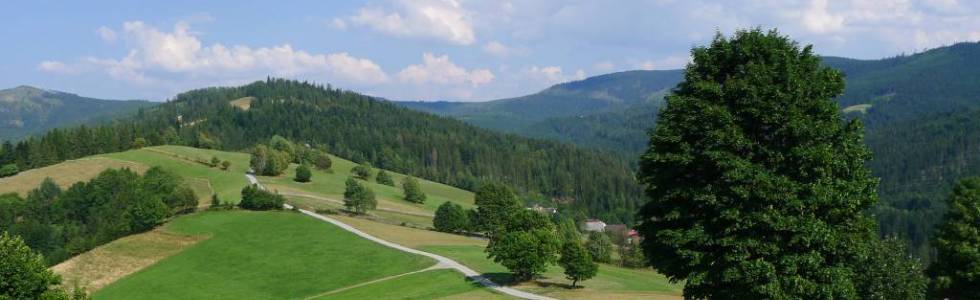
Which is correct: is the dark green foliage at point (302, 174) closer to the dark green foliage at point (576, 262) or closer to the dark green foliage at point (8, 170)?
the dark green foliage at point (8, 170)

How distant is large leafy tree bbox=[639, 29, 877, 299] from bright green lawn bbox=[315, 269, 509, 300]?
26.0 meters

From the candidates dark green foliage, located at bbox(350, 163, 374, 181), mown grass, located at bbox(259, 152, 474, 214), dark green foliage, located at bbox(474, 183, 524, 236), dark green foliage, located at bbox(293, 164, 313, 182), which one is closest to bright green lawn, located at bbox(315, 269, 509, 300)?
dark green foliage, located at bbox(474, 183, 524, 236)

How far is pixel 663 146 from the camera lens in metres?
29.9

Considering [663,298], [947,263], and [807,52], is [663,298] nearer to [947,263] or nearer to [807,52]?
[947,263]

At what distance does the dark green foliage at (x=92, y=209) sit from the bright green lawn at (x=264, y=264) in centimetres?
569

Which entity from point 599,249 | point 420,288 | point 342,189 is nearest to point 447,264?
point 420,288

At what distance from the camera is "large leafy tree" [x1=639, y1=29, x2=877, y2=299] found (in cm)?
2617

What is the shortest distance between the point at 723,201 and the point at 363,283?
152 feet

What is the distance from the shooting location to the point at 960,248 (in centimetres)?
4544

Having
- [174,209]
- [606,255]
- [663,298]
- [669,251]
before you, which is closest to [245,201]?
[174,209]

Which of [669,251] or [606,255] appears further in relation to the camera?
[606,255]

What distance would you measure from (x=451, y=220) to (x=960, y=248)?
2740 inches

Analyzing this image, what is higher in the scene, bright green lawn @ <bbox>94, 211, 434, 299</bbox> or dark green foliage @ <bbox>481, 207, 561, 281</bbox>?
dark green foliage @ <bbox>481, 207, 561, 281</bbox>

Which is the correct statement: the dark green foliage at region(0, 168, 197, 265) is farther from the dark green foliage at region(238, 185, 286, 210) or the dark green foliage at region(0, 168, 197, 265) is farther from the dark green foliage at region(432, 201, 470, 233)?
the dark green foliage at region(432, 201, 470, 233)
